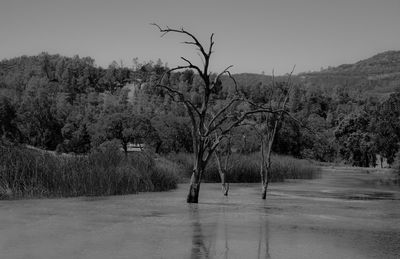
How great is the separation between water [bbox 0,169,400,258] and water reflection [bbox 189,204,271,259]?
0.02 meters

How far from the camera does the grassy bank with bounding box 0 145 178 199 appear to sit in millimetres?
18344

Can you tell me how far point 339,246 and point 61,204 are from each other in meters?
8.88

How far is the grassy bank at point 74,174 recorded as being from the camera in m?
18.3

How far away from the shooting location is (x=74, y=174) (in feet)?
64.1

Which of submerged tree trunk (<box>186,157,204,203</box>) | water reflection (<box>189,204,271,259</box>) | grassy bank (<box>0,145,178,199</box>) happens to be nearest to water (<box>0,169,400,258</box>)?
water reflection (<box>189,204,271,259</box>)

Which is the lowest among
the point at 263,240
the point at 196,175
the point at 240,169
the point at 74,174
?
the point at 263,240

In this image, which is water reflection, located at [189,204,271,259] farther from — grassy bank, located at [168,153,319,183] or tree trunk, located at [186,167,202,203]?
grassy bank, located at [168,153,319,183]

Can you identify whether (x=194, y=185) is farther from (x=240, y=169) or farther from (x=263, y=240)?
(x=240, y=169)

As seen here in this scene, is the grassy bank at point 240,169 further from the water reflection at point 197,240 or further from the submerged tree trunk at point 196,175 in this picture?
the water reflection at point 197,240

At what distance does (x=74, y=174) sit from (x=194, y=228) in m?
7.83

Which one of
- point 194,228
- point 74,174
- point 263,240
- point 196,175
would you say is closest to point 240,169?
point 74,174

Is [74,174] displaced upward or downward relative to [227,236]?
upward

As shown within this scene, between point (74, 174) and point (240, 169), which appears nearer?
point (74, 174)

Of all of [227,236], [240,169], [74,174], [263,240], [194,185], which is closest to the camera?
[263,240]
